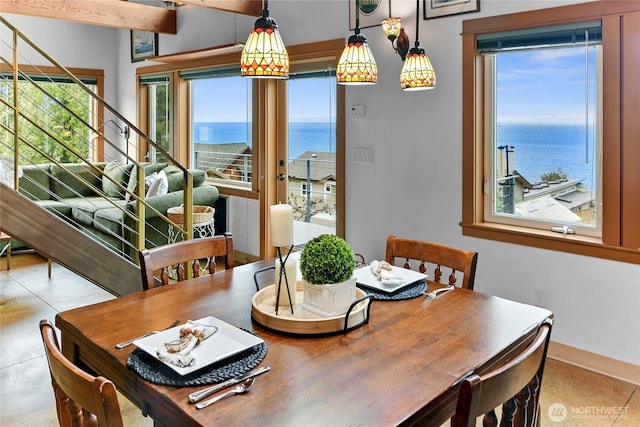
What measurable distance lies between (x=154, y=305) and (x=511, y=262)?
90.4 inches

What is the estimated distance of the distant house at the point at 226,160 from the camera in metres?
5.26

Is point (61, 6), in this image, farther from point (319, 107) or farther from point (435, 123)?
point (435, 123)

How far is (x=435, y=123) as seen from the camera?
343 cm

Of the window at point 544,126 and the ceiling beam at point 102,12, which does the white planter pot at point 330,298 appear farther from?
the ceiling beam at point 102,12

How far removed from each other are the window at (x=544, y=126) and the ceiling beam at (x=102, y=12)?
3.88 meters

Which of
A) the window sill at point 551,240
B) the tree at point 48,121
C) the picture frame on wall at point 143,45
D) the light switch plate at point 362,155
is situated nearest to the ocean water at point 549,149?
the window sill at point 551,240

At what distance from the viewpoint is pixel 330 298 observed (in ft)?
5.13

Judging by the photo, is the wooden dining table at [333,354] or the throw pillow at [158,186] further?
the throw pillow at [158,186]

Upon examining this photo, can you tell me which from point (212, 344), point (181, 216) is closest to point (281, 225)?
point (212, 344)

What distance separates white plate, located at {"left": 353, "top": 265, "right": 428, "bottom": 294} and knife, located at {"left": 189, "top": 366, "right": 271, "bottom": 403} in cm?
71

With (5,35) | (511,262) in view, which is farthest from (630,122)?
(5,35)

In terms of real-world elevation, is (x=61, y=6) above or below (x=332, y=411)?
above

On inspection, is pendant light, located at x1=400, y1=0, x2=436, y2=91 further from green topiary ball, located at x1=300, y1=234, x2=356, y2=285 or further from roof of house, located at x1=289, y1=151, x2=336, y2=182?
roof of house, located at x1=289, y1=151, x2=336, y2=182

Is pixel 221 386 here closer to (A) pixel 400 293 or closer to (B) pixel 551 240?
(A) pixel 400 293
